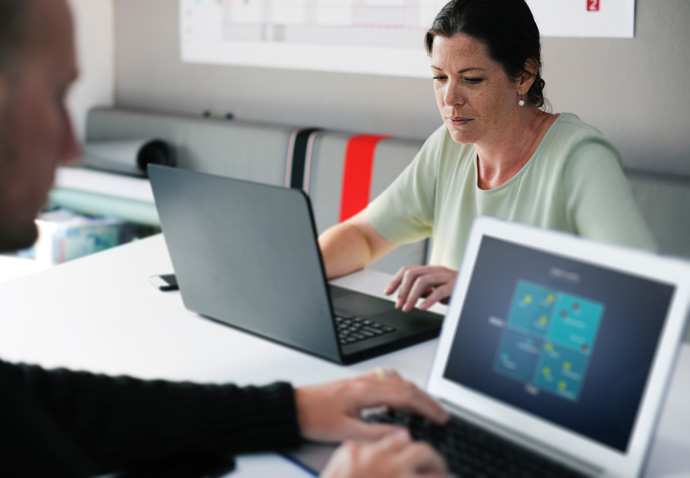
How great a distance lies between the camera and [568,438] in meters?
0.82

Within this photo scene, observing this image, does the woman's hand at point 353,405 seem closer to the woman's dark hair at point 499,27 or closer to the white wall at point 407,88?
the woman's dark hair at point 499,27

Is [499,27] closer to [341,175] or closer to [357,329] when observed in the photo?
[357,329]

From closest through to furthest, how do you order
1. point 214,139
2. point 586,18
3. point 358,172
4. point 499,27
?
point 499,27, point 586,18, point 358,172, point 214,139

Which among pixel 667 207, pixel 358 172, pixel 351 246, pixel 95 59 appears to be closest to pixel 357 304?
pixel 351 246

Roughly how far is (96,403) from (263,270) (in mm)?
328

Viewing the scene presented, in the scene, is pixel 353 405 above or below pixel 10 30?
below

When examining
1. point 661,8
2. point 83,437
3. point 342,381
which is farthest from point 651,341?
point 661,8

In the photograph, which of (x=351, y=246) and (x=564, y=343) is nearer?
(x=564, y=343)

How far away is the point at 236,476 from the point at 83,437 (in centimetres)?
19

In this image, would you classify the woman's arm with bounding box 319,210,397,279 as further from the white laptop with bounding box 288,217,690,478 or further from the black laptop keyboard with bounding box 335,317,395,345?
the white laptop with bounding box 288,217,690,478

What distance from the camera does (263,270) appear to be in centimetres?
113

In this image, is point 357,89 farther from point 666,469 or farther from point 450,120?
point 666,469

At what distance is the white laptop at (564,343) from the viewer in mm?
776

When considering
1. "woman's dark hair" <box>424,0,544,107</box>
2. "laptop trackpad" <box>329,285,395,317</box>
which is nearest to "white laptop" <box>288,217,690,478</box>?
"laptop trackpad" <box>329,285,395,317</box>
